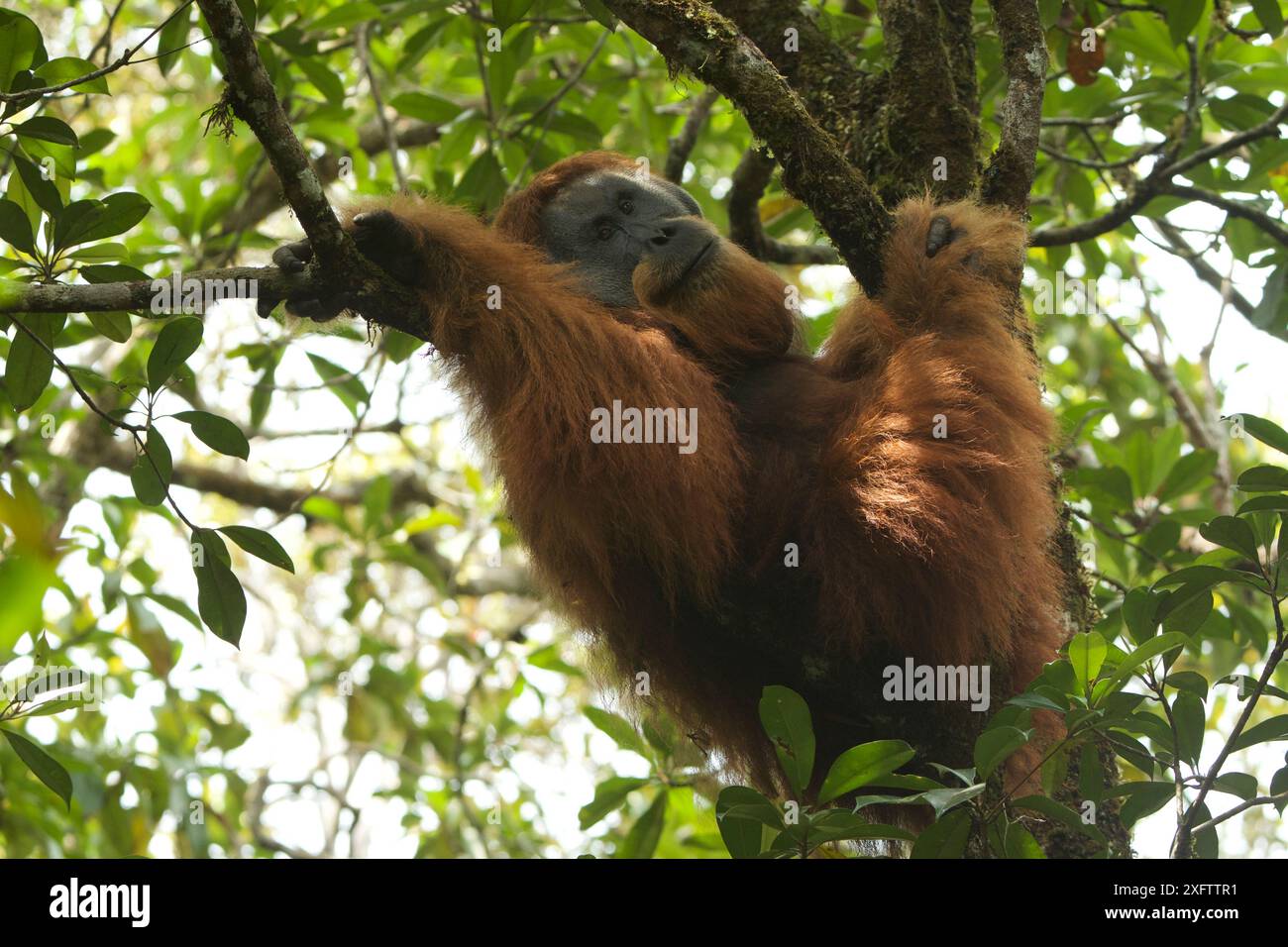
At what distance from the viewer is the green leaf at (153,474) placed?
328 centimetres

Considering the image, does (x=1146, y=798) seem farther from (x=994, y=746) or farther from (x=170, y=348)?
(x=170, y=348)

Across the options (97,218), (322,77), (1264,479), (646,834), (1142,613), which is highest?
(322,77)

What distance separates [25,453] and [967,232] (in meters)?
4.79

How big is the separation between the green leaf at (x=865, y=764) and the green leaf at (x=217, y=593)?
5.71 feet

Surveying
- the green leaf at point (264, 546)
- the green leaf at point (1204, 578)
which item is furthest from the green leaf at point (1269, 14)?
the green leaf at point (264, 546)

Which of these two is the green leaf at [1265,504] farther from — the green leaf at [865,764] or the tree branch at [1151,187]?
the tree branch at [1151,187]

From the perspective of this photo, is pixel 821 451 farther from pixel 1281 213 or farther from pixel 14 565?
pixel 1281 213

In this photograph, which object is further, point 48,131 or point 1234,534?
point 48,131

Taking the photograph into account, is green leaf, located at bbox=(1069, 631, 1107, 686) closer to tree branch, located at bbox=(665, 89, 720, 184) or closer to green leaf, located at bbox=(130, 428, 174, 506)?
green leaf, located at bbox=(130, 428, 174, 506)

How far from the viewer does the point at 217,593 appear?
3342mm

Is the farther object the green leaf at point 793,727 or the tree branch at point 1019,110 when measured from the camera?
the tree branch at point 1019,110

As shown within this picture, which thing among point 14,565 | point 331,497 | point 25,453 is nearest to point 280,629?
point 331,497

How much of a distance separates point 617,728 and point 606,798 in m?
0.28

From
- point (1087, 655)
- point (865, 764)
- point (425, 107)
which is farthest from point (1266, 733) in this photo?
point (425, 107)
